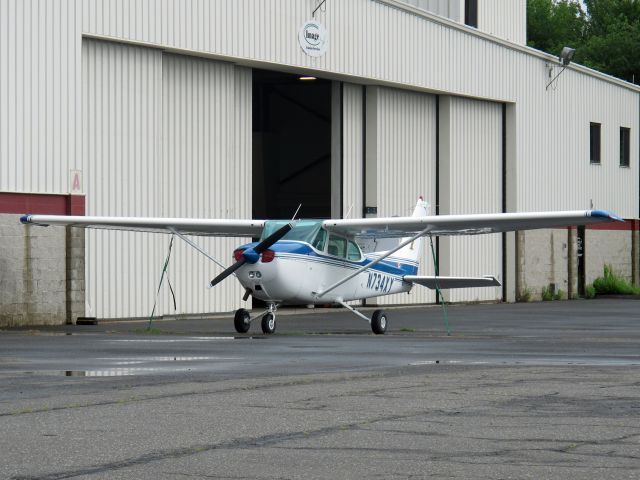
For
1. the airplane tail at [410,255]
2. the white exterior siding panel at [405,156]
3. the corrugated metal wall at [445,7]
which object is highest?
the corrugated metal wall at [445,7]

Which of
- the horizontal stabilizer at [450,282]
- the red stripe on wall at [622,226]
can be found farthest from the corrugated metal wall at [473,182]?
A: the horizontal stabilizer at [450,282]

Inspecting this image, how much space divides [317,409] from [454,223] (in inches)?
543

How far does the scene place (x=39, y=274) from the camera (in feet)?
83.6

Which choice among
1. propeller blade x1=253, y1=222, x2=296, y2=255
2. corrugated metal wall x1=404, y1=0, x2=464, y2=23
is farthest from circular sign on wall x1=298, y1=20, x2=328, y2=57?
propeller blade x1=253, y1=222, x2=296, y2=255

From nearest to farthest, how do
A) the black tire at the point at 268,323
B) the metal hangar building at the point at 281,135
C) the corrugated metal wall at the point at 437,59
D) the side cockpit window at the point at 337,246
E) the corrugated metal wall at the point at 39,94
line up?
1. the black tire at the point at 268,323
2. the side cockpit window at the point at 337,246
3. the corrugated metal wall at the point at 39,94
4. the metal hangar building at the point at 281,135
5. the corrugated metal wall at the point at 437,59

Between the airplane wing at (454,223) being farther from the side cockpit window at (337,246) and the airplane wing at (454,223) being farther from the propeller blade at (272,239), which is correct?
the propeller blade at (272,239)

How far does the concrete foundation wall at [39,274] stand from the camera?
Answer: 24.7 meters

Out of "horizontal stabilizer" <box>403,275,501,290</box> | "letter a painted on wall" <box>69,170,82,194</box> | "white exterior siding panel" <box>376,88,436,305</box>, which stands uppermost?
"white exterior siding panel" <box>376,88,436,305</box>

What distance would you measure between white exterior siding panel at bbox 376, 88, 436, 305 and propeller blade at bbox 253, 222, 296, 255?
1354 cm

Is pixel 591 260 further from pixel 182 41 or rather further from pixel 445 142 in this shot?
pixel 182 41

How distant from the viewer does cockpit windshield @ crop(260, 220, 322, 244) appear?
22797mm

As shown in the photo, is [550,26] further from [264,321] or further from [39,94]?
[264,321]

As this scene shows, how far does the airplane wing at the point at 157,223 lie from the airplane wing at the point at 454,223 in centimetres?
172

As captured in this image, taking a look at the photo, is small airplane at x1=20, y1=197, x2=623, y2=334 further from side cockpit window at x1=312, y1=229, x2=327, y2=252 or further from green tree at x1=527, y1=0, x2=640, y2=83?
green tree at x1=527, y1=0, x2=640, y2=83
